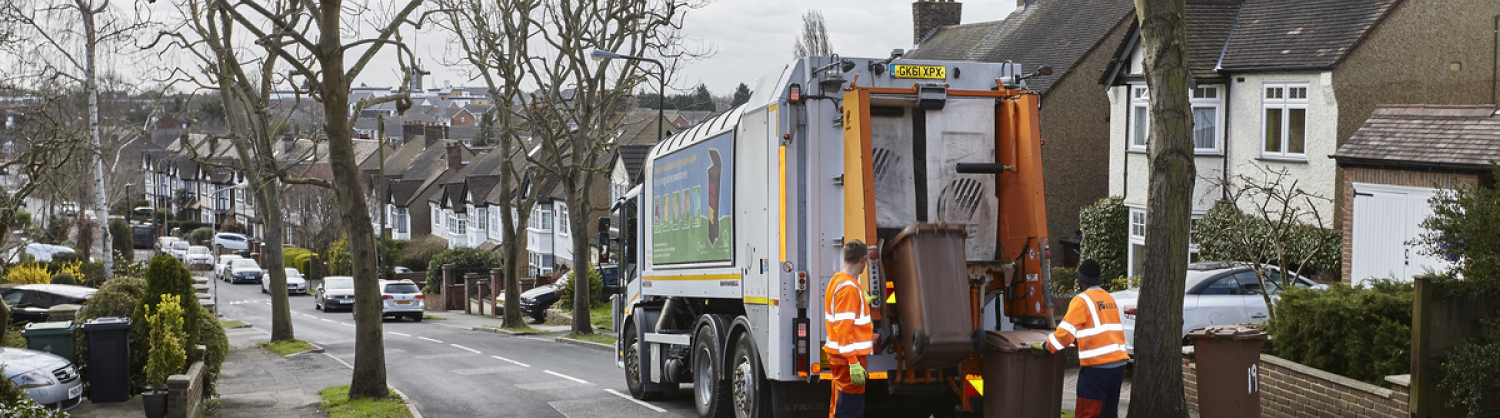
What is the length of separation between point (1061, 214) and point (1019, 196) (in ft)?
65.4

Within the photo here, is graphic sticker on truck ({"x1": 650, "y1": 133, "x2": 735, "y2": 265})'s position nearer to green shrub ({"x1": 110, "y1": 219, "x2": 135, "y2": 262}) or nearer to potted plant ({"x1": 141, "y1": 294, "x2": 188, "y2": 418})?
potted plant ({"x1": 141, "y1": 294, "x2": 188, "y2": 418})

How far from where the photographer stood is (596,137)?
2992 cm

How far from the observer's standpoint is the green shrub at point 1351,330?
968cm

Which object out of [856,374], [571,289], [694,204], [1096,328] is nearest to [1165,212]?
[1096,328]

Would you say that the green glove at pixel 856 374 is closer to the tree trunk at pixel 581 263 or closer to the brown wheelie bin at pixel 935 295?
the brown wheelie bin at pixel 935 295

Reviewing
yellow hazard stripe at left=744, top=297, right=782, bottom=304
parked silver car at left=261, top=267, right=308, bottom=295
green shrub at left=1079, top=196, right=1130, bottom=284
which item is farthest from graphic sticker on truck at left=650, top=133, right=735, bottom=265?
parked silver car at left=261, top=267, right=308, bottom=295

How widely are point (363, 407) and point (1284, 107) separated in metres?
15.7

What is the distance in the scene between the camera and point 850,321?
8.58 meters

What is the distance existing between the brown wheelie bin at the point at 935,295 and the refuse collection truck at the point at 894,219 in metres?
0.01

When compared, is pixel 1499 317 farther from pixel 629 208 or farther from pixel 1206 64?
pixel 1206 64

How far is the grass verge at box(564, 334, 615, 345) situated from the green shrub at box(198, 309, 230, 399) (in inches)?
412

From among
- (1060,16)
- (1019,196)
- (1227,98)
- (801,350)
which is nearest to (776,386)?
(801,350)

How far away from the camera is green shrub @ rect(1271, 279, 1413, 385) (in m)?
9.68

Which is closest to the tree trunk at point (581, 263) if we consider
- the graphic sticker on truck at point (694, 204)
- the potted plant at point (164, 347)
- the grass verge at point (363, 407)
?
the grass verge at point (363, 407)
